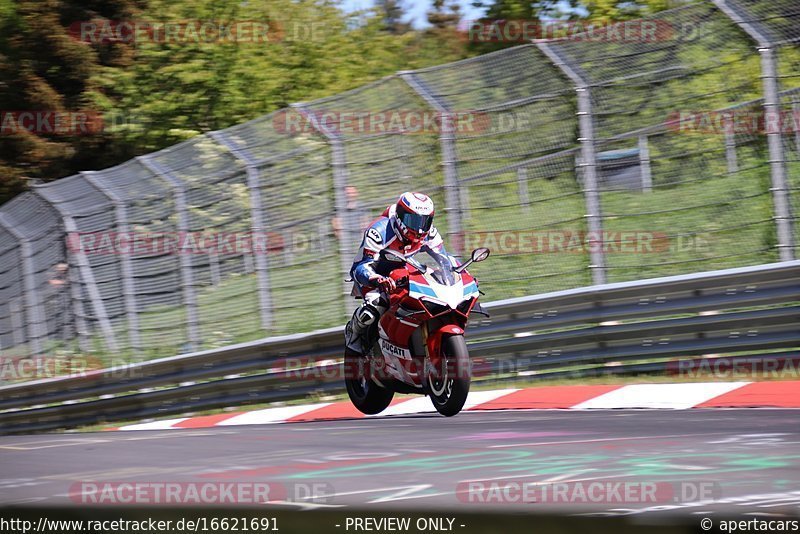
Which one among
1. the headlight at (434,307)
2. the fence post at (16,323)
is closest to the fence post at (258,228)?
the headlight at (434,307)

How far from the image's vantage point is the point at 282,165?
11.3 m

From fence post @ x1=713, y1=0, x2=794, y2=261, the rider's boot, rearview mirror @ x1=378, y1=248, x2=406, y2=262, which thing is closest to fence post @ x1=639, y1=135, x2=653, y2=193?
fence post @ x1=713, y1=0, x2=794, y2=261

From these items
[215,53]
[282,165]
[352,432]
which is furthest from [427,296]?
[215,53]

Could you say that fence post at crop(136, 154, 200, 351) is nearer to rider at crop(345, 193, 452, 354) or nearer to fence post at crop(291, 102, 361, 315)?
fence post at crop(291, 102, 361, 315)

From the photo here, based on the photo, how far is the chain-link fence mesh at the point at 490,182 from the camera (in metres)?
8.78

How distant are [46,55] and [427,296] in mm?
21126

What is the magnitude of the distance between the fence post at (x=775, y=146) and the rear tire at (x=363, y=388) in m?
3.21

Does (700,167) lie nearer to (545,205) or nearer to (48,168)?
(545,205)

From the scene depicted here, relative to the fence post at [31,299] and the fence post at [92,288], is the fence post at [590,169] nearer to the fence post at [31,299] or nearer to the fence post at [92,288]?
the fence post at [92,288]

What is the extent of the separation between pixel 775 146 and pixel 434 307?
311cm

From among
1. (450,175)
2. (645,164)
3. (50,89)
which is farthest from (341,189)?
(50,89)

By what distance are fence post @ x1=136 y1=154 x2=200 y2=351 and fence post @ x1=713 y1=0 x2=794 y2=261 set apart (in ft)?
20.7

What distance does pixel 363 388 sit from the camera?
8.57 m

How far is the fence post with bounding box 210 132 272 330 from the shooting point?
1139 centimetres
